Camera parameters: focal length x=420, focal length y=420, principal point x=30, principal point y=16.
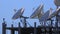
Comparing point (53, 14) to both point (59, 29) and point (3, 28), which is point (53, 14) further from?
point (3, 28)

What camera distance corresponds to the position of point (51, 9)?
53938mm

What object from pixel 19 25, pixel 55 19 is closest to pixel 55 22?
pixel 55 19

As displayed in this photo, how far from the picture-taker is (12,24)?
55.8m

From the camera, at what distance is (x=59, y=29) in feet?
170

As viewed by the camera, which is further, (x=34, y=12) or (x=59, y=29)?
(x=34, y=12)

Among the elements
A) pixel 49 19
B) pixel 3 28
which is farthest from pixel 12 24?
pixel 49 19

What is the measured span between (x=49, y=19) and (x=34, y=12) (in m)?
2.99

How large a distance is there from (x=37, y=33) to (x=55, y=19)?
136 inches

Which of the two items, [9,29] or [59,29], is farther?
[9,29]

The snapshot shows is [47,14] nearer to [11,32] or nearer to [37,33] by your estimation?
[37,33]

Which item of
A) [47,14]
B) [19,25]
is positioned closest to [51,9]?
[47,14]

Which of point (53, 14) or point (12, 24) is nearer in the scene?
point (53, 14)

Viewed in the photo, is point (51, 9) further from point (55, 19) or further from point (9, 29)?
point (9, 29)

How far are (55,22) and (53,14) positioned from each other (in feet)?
3.33
